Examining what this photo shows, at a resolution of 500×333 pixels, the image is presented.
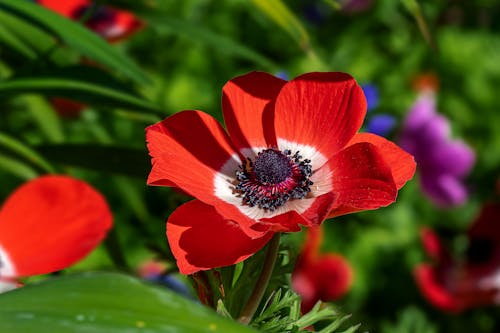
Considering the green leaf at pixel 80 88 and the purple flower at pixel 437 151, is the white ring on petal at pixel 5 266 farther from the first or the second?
the purple flower at pixel 437 151

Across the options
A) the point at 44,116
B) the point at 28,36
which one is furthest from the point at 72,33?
the point at 44,116

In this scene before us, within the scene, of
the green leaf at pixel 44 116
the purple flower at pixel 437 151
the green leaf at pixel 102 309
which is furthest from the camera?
the purple flower at pixel 437 151

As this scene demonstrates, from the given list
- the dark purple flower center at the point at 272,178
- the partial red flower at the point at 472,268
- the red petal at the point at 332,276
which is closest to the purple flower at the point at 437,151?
the partial red flower at the point at 472,268

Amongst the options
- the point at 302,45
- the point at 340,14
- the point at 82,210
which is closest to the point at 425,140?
the point at 340,14

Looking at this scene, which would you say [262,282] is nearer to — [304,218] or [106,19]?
[304,218]

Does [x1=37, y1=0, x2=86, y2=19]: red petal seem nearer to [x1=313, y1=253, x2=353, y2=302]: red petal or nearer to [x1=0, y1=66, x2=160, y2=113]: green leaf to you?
[x1=0, y1=66, x2=160, y2=113]: green leaf
